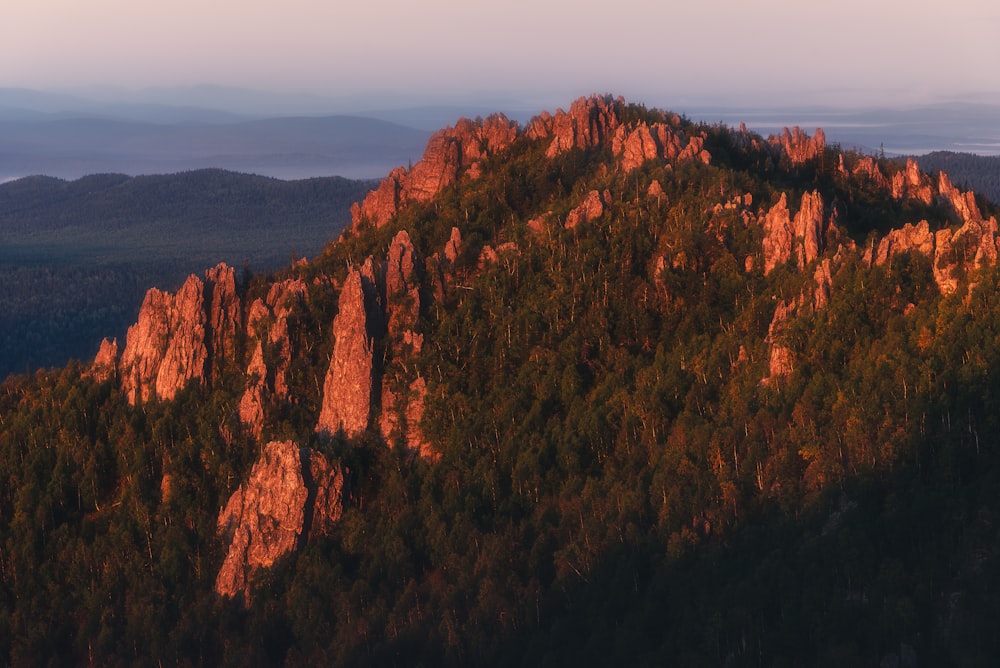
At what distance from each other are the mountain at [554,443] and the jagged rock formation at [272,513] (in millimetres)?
163

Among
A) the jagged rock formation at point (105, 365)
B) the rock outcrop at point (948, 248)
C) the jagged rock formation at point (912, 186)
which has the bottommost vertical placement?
the jagged rock formation at point (105, 365)

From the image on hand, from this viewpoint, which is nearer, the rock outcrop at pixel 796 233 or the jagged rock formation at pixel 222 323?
the rock outcrop at pixel 796 233

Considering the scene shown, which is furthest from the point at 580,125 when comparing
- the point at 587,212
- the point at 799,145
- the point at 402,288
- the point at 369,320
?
the point at 369,320

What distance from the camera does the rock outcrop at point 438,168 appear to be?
319 ft

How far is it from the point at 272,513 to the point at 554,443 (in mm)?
15932

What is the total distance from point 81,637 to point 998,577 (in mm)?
47106

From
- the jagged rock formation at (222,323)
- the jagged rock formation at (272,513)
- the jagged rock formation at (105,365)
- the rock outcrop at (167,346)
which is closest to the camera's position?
the jagged rock formation at (272,513)

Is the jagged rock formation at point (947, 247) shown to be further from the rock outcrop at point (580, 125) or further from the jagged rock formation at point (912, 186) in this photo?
the rock outcrop at point (580, 125)

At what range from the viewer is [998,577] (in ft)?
170

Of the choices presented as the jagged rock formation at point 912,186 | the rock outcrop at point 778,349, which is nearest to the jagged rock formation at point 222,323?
the rock outcrop at point 778,349

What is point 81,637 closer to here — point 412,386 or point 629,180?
point 412,386

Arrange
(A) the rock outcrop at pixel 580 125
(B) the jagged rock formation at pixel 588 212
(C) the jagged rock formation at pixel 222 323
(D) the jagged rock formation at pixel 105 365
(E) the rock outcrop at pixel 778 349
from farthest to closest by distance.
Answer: (A) the rock outcrop at pixel 580 125 → (D) the jagged rock formation at pixel 105 365 → (B) the jagged rock formation at pixel 588 212 → (C) the jagged rock formation at pixel 222 323 → (E) the rock outcrop at pixel 778 349

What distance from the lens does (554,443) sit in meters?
73.7

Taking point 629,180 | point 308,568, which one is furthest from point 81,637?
point 629,180
